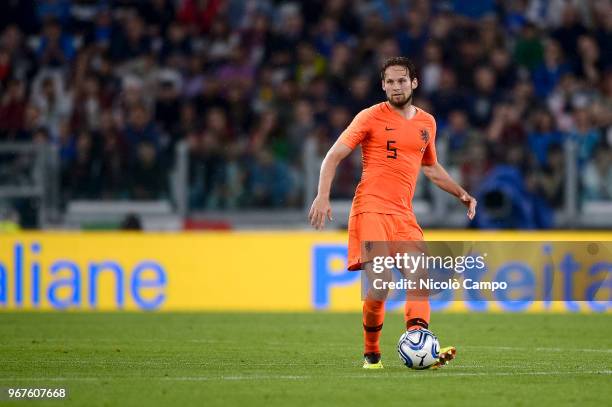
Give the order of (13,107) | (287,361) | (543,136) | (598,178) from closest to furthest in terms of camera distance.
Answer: (287,361) < (598,178) < (543,136) < (13,107)

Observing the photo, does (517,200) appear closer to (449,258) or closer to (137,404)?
(449,258)

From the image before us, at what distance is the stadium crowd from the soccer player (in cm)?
843

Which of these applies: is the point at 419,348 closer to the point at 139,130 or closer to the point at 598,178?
the point at 598,178

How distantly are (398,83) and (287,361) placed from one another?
2.42 meters

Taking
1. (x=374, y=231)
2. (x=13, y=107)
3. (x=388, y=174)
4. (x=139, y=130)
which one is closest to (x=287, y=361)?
(x=374, y=231)

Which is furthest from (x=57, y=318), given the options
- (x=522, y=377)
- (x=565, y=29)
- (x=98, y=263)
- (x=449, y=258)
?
(x=565, y=29)

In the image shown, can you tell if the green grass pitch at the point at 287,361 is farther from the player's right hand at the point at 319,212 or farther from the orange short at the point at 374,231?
the player's right hand at the point at 319,212

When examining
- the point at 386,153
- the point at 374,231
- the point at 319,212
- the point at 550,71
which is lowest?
the point at 374,231

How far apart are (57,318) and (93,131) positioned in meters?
4.31

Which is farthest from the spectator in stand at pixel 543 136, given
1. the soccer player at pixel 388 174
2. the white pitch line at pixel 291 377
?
the white pitch line at pixel 291 377

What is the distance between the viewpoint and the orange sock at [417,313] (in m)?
9.21

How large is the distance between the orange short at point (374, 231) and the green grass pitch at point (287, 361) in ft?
2.70

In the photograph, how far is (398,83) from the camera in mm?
9258

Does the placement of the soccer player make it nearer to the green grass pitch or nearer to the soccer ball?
the soccer ball
